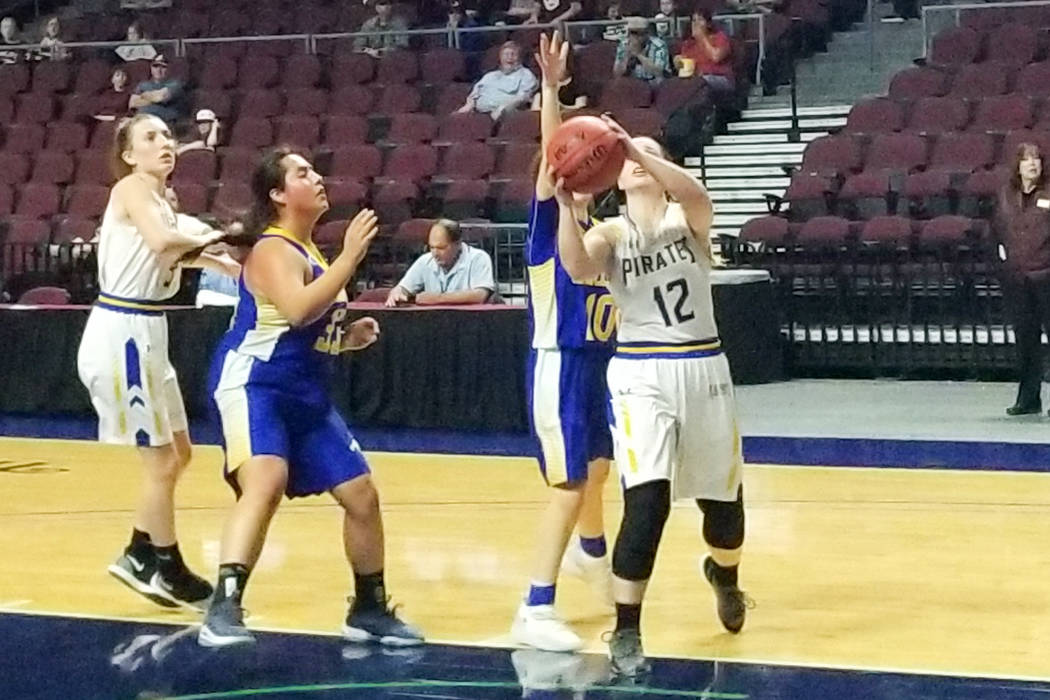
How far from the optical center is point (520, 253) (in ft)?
46.1

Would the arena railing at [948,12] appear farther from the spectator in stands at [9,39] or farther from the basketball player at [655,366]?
the basketball player at [655,366]

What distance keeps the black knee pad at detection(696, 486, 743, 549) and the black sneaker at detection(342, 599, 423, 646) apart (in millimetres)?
979

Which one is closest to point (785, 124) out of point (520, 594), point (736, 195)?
point (736, 195)

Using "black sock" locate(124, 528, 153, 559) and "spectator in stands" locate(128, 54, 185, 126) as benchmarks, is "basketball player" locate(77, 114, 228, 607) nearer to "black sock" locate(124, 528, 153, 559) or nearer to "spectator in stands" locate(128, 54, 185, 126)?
"black sock" locate(124, 528, 153, 559)

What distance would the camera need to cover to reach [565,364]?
5930 mm

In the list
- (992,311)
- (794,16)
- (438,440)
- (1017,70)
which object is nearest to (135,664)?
(438,440)

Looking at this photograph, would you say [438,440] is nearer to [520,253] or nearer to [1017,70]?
[520,253]

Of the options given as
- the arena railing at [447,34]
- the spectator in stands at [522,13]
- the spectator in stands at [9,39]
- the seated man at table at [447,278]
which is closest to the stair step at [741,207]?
the arena railing at [447,34]

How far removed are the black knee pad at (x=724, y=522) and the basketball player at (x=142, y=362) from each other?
74.8 inches

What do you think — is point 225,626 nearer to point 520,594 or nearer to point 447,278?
point 520,594

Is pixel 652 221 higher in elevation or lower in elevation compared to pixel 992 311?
higher

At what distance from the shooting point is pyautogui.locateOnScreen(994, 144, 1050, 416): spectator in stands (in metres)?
11.0

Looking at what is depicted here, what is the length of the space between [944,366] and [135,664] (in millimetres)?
8478

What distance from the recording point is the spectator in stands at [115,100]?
18.1m
